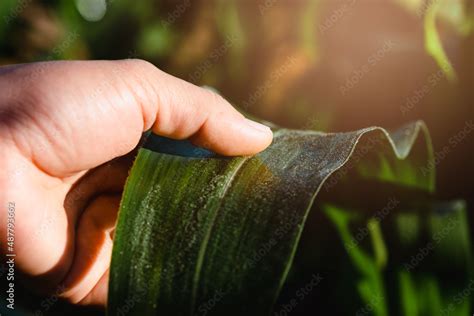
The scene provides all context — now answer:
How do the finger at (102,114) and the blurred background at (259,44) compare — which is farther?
the blurred background at (259,44)

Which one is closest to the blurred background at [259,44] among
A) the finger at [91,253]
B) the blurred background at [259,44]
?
the blurred background at [259,44]

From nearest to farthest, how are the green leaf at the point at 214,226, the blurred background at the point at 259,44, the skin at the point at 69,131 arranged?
the green leaf at the point at 214,226 < the skin at the point at 69,131 < the blurred background at the point at 259,44

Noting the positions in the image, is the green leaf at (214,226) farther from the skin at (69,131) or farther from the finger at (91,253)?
the finger at (91,253)

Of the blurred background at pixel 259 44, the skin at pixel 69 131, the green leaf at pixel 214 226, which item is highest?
the blurred background at pixel 259 44

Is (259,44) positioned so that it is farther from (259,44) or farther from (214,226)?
(214,226)

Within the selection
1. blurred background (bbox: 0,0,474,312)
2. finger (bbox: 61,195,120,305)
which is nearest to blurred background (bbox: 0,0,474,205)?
blurred background (bbox: 0,0,474,312)

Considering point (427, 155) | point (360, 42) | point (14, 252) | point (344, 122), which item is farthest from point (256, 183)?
point (360, 42)

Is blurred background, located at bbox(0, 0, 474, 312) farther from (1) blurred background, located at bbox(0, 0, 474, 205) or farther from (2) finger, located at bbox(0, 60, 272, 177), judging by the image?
(2) finger, located at bbox(0, 60, 272, 177)
